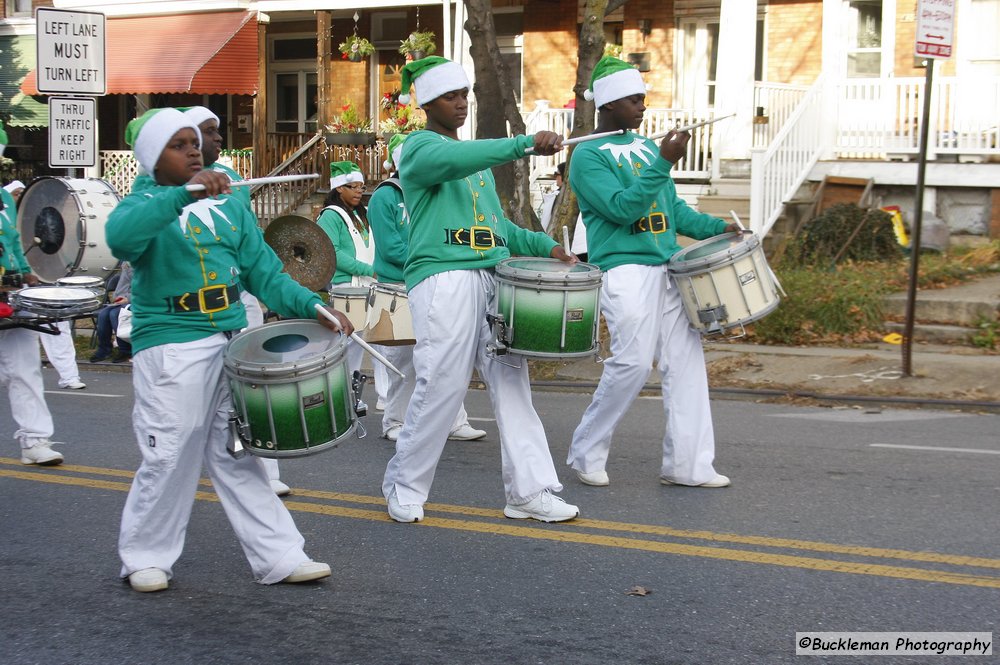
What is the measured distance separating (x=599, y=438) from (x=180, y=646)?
119 inches

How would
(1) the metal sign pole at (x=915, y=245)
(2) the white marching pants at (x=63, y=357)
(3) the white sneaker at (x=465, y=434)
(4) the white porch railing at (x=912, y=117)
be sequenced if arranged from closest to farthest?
(3) the white sneaker at (x=465, y=434)
(1) the metal sign pole at (x=915, y=245)
(2) the white marching pants at (x=63, y=357)
(4) the white porch railing at (x=912, y=117)

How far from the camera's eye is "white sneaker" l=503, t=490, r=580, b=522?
624 centimetres

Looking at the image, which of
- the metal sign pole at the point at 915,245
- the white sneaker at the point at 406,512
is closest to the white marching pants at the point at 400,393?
the white sneaker at the point at 406,512

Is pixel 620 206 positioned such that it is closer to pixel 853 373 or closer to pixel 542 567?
pixel 542 567

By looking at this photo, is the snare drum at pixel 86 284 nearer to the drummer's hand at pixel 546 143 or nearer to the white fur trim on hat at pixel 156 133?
the white fur trim on hat at pixel 156 133

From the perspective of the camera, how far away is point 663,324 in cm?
705

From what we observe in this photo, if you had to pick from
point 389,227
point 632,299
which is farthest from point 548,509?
point 389,227

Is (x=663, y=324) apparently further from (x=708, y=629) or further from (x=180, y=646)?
(x=180, y=646)

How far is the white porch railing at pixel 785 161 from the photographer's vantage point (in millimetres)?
16422

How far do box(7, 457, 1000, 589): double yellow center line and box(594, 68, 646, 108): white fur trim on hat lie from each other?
2.27 m

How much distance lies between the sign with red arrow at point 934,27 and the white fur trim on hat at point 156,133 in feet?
23.8

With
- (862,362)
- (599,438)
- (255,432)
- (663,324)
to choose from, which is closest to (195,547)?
(255,432)

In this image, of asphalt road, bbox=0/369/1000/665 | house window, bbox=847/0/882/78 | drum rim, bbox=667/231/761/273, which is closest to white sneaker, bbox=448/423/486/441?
asphalt road, bbox=0/369/1000/665

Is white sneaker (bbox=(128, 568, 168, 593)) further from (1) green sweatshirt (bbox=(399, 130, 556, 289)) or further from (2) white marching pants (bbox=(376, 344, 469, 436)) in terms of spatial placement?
(2) white marching pants (bbox=(376, 344, 469, 436))
